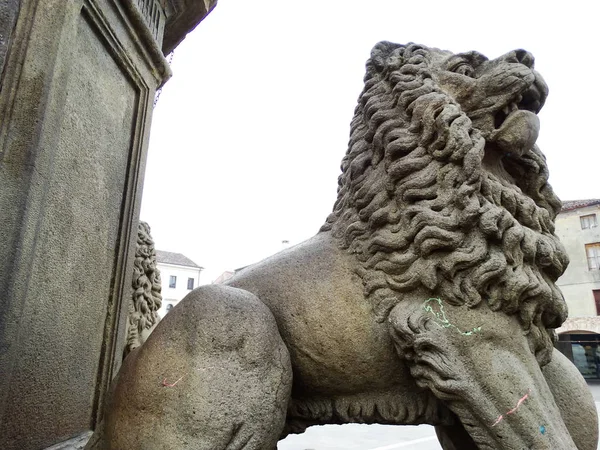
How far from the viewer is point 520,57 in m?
1.64

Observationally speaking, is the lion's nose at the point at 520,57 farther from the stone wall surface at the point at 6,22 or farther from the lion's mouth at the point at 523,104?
the stone wall surface at the point at 6,22

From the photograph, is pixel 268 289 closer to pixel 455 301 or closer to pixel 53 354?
pixel 455 301

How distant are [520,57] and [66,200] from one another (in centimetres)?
170

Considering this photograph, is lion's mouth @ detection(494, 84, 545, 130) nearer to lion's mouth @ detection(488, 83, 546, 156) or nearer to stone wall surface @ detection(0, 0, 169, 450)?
lion's mouth @ detection(488, 83, 546, 156)

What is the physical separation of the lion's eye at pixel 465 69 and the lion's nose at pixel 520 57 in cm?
11

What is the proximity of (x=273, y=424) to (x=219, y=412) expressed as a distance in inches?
7.1

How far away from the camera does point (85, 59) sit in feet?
5.63

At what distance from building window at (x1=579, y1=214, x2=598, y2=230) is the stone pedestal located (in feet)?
61.0

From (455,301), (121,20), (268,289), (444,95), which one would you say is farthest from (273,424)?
(121,20)

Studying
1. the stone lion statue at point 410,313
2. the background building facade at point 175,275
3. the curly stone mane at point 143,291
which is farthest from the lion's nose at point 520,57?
the background building facade at point 175,275

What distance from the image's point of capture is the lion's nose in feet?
5.29

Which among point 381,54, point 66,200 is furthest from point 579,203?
point 66,200

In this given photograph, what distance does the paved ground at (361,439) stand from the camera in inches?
229

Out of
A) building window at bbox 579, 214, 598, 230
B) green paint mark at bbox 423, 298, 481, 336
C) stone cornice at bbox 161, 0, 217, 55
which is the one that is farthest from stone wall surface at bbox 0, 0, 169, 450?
building window at bbox 579, 214, 598, 230
